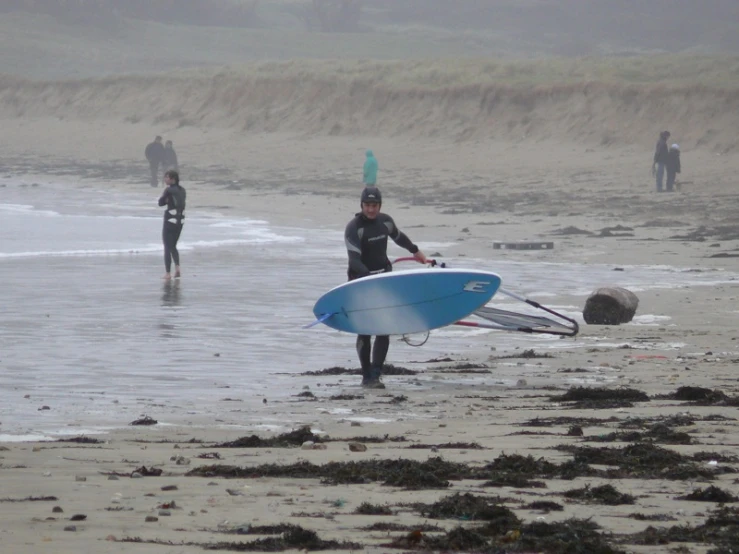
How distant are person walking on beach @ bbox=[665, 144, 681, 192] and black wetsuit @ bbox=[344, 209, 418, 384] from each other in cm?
2227

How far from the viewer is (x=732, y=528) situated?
536cm

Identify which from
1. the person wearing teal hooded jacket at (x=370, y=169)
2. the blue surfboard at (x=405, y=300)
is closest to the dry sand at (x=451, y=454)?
the blue surfboard at (x=405, y=300)

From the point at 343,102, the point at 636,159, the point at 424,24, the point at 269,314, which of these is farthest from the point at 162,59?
the point at 269,314

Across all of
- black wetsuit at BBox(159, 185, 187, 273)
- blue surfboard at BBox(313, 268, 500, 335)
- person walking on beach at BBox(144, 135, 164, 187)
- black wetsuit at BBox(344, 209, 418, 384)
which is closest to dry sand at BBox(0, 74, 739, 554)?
black wetsuit at BBox(344, 209, 418, 384)

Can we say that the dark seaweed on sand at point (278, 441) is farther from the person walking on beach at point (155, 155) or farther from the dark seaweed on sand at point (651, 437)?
the person walking on beach at point (155, 155)

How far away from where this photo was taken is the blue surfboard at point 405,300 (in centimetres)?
1082

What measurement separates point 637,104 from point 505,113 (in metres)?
4.61

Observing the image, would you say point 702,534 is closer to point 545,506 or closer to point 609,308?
point 545,506

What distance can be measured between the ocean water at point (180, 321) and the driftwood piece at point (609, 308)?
26cm

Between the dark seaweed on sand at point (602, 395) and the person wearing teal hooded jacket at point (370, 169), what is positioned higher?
the person wearing teal hooded jacket at point (370, 169)

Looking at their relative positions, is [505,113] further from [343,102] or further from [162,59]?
[162,59]

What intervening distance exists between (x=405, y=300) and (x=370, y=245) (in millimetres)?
573

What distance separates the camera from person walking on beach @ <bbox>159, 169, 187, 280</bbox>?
1816cm

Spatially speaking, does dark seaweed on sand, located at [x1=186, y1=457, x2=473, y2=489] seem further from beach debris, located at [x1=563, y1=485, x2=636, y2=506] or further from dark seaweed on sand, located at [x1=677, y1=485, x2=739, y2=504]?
dark seaweed on sand, located at [x1=677, y1=485, x2=739, y2=504]
